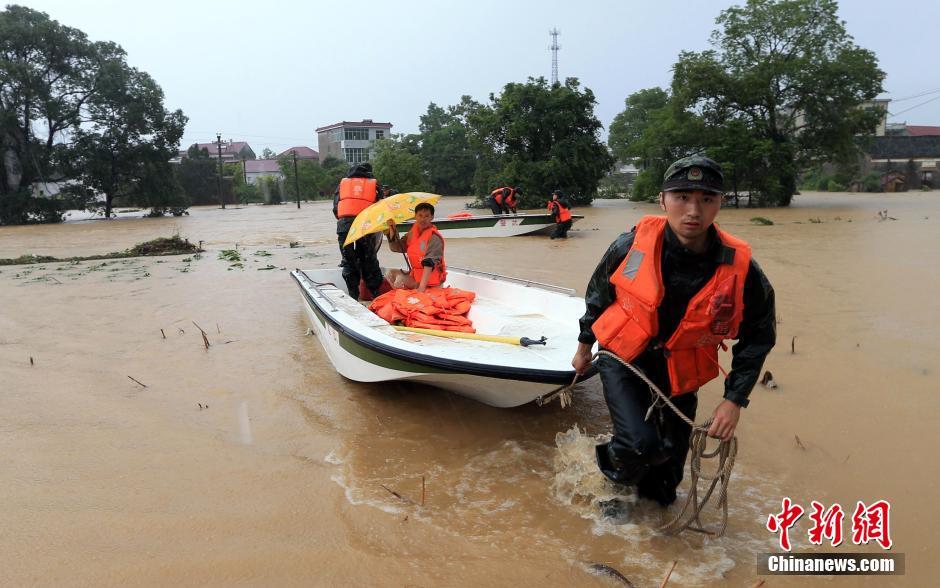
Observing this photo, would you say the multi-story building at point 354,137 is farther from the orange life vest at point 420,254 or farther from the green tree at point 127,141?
the orange life vest at point 420,254

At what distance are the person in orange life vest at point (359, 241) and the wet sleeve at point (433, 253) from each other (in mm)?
1001

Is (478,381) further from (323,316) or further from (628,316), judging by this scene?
(323,316)

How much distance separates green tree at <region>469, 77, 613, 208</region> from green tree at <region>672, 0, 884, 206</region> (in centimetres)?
514

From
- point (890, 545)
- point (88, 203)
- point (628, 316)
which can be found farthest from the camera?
point (88, 203)

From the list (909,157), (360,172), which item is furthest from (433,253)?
(909,157)

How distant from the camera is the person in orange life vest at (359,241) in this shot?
622cm

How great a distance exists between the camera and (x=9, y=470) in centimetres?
357

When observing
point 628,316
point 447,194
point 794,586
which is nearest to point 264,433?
point 628,316

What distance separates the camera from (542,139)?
101 feet

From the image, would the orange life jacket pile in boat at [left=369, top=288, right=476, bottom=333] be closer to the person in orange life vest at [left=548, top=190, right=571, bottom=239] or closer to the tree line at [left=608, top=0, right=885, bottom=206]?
the person in orange life vest at [left=548, top=190, right=571, bottom=239]

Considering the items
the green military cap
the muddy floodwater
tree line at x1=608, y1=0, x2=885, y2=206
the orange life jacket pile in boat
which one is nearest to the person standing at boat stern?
the green military cap

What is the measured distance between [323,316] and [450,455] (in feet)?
6.33

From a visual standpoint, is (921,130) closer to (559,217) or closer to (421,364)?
(559,217)

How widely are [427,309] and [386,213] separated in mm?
833
